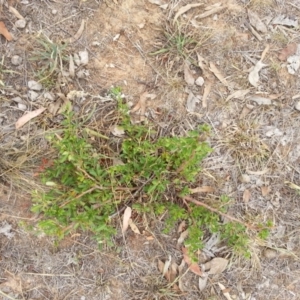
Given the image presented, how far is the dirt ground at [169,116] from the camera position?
2992mm

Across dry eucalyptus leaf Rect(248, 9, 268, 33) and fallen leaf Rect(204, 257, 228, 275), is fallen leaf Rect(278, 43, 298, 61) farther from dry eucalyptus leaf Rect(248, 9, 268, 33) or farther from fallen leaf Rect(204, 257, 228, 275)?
fallen leaf Rect(204, 257, 228, 275)

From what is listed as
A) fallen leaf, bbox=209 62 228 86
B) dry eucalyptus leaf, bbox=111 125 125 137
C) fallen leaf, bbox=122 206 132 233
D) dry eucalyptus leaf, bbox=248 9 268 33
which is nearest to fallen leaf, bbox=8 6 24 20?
dry eucalyptus leaf, bbox=111 125 125 137

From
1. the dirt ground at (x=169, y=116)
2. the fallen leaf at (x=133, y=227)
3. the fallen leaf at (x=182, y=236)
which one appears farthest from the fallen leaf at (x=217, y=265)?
the fallen leaf at (x=133, y=227)

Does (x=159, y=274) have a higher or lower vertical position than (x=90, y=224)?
lower

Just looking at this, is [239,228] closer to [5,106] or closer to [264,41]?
[264,41]

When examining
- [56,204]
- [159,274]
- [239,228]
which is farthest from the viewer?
[159,274]

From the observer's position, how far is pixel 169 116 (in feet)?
10.0

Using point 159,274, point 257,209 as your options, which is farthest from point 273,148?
point 159,274

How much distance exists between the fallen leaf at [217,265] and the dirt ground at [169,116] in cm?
4

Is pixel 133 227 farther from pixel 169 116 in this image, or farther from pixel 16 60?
pixel 16 60

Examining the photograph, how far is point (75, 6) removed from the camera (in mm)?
3033

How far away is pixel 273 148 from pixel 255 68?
53cm

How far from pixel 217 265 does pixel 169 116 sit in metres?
1.00

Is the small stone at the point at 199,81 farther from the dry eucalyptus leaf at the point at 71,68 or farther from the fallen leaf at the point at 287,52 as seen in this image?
the dry eucalyptus leaf at the point at 71,68
